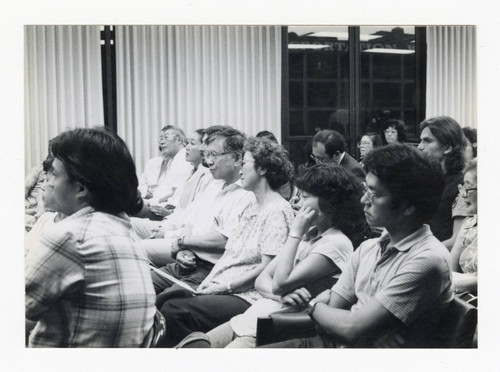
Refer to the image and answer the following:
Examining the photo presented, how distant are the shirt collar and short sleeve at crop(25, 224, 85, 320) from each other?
5.85 feet

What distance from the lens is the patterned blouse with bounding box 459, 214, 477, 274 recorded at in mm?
4391

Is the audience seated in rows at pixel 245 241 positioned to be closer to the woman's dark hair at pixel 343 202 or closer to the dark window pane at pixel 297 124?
the woman's dark hair at pixel 343 202

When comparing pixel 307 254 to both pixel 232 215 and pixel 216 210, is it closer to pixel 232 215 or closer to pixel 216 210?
pixel 232 215

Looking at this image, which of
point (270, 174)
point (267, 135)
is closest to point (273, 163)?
point (270, 174)

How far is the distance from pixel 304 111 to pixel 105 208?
1.46 meters

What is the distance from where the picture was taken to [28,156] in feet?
14.7

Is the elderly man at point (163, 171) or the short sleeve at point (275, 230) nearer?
the short sleeve at point (275, 230)

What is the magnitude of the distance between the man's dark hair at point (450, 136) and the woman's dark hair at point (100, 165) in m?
1.91

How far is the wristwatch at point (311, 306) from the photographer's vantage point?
4289 millimetres

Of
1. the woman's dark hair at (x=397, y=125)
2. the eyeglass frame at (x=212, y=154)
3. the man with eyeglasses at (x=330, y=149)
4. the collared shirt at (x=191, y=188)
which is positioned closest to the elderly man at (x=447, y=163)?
the woman's dark hair at (x=397, y=125)

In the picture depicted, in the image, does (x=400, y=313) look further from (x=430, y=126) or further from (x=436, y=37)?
(x=436, y=37)

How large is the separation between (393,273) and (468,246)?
25.4 inches

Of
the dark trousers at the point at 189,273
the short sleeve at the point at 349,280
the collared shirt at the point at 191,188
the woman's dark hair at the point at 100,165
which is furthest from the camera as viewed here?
the collared shirt at the point at 191,188
